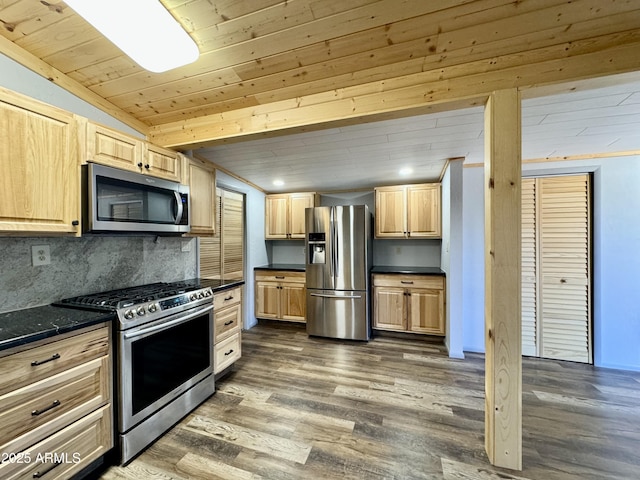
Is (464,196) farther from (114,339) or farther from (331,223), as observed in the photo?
(114,339)

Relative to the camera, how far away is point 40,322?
1315 mm

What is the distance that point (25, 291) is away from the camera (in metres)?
1.57

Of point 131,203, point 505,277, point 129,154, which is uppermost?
point 129,154

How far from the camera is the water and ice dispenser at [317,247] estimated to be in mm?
3535

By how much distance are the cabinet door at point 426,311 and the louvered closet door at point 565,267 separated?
42.2 inches

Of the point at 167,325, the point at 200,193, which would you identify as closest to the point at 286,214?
the point at 200,193

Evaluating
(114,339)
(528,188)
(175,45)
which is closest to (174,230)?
(114,339)

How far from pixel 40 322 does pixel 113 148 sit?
117 cm

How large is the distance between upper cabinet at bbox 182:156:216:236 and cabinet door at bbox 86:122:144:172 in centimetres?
42

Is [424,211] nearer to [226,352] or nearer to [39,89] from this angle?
[226,352]

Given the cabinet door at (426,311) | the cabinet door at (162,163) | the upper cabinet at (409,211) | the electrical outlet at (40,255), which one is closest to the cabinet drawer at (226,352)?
the electrical outlet at (40,255)

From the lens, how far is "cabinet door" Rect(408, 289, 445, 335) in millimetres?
3287

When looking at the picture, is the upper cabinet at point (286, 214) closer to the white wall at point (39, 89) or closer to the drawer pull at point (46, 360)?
the white wall at point (39, 89)

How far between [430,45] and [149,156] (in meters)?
2.12
